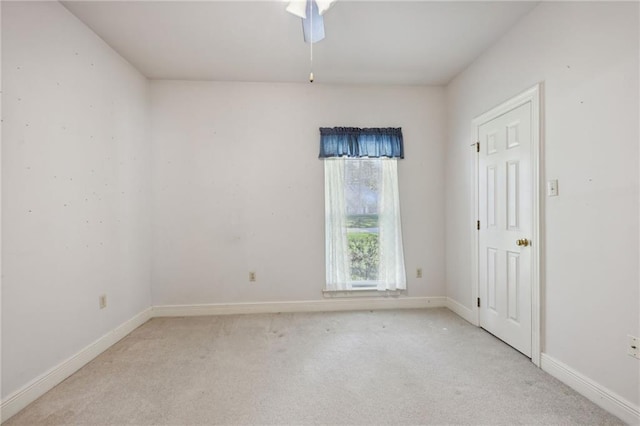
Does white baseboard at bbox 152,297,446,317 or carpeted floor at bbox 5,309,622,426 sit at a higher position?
white baseboard at bbox 152,297,446,317

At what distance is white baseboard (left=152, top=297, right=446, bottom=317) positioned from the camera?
134 inches

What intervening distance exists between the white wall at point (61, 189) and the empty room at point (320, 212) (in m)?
0.02

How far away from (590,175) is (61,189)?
11.4 ft

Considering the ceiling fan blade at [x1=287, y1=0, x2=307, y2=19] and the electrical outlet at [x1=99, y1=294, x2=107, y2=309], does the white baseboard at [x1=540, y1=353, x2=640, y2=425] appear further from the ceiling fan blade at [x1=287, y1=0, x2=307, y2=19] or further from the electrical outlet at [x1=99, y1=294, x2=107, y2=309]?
the electrical outlet at [x1=99, y1=294, x2=107, y2=309]

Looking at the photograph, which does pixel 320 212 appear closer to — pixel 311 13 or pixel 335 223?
pixel 335 223

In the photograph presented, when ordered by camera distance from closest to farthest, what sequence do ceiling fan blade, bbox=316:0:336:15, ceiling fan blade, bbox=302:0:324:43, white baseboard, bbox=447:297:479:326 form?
ceiling fan blade, bbox=316:0:336:15, ceiling fan blade, bbox=302:0:324:43, white baseboard, bbox=447:297:479:326

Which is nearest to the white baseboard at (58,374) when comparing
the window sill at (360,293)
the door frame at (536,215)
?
the window sill at (360,293)

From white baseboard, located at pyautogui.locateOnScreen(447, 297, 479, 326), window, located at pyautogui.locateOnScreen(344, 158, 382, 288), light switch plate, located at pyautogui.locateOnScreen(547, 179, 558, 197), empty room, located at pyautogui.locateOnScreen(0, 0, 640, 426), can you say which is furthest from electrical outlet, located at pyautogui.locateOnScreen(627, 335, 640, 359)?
window, located at pyautogui.locateOnScreen(344, 158, 382, 288)

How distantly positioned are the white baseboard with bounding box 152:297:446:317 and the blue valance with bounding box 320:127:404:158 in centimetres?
170

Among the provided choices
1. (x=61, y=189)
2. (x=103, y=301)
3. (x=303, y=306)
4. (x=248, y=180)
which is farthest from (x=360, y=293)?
(x=61, y=189)

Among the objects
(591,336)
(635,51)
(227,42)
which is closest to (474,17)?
(635,51)

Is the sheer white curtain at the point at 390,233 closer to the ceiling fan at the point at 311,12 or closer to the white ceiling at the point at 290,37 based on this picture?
the white ceiling at the point at 290,37

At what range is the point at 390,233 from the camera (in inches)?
140

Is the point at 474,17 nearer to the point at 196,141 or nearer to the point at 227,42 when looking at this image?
the point at 227,42
